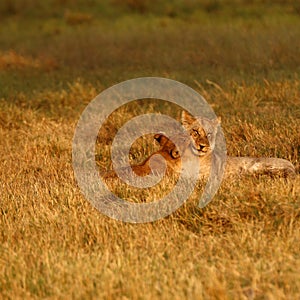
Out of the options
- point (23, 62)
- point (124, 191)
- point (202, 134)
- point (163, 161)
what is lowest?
point (124, 191)

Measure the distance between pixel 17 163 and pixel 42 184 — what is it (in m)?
1.41

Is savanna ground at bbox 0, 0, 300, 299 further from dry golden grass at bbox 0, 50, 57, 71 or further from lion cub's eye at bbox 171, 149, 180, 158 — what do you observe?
lion cub's eye at bbox 171, 149, 180, 158

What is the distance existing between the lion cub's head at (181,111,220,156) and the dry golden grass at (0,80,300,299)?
2.37ft

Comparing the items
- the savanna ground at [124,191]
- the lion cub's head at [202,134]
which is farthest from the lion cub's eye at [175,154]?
the savanna ground at [124,191]

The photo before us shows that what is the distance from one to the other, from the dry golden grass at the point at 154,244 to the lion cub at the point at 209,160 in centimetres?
37

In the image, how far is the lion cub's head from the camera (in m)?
7.16

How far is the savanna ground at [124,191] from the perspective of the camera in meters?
4.41

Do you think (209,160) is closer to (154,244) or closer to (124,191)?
(124,191)

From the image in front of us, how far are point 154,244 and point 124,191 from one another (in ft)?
5.10

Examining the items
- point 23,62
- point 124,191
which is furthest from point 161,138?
point 23,62

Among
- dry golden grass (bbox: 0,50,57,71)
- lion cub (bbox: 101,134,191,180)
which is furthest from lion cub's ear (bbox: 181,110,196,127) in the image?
dry golden grass (bbox: 0,50,57,71)

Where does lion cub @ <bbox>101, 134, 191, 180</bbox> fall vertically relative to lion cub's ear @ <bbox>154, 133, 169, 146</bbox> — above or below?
below

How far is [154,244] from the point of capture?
4.93 meters

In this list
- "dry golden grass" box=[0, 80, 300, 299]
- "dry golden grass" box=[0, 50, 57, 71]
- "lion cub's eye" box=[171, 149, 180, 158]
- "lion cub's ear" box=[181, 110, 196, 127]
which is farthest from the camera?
"dry golden grass" box=[0, 50, 57, 71]
